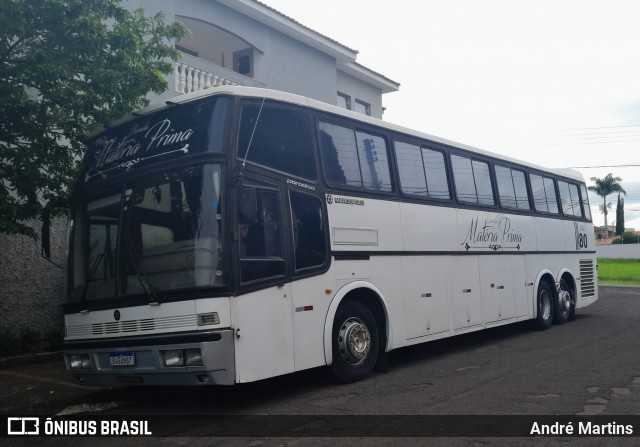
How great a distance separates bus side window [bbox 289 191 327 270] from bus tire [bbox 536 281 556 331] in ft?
24.5

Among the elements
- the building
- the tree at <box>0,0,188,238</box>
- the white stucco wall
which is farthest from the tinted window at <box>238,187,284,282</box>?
the white stucco wall

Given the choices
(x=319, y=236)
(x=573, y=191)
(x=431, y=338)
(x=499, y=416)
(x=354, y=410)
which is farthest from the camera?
(x=573, y=191)

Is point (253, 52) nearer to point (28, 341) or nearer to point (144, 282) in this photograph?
point (28, 341)

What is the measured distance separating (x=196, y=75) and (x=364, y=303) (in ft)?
29.8

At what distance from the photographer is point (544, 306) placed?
1427cm

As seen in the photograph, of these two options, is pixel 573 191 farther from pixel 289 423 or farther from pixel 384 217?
pixel 289 423

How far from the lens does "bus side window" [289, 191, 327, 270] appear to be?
25.2ft

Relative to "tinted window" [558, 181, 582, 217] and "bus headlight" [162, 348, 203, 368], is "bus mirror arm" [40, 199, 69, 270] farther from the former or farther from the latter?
"tinted window" [558, 181, 582, 217]

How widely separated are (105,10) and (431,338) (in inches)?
266

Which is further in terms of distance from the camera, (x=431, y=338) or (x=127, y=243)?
(x=431, y=338)

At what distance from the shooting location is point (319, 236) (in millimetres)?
8047

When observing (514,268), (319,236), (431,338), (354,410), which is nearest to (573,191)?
(514,268)

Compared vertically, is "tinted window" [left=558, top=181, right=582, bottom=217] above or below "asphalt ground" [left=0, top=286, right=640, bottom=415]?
above

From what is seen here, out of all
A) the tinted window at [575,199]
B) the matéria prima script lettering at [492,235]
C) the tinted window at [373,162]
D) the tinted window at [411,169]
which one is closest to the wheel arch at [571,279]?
the tinted window at [575,199]
